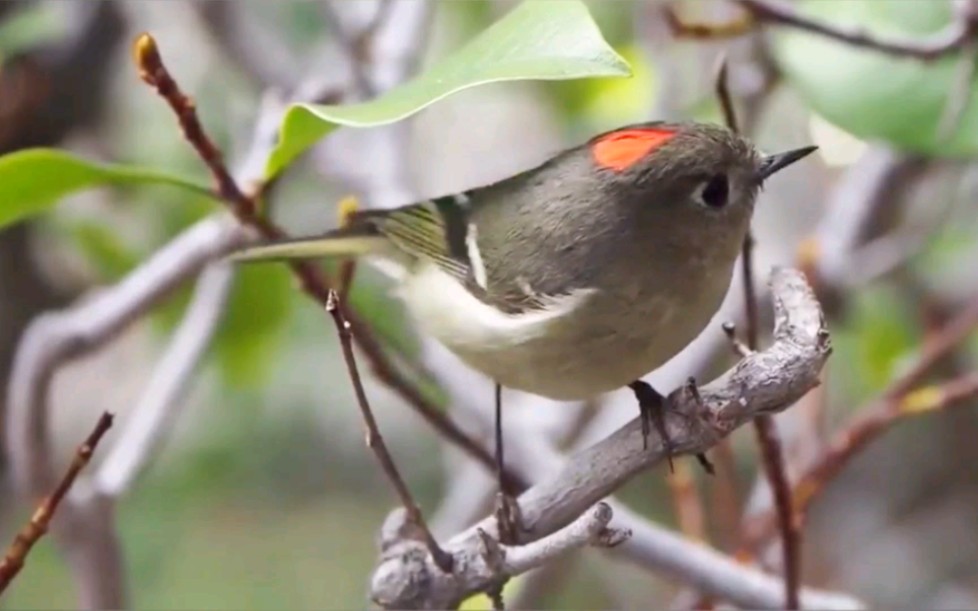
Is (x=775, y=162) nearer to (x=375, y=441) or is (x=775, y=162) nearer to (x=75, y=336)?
(x=375, y=441)

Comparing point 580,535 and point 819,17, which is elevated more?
point 819,17

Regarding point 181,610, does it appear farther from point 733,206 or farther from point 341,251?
point 733,206

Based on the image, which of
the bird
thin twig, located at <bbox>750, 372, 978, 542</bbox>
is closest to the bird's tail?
the bird

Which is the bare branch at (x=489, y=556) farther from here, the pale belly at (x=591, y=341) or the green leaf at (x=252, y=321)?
the green leaf at (x=252, y=321)

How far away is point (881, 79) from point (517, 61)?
447 mm

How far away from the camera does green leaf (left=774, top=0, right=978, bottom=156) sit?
0.83 meters

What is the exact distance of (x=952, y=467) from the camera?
1.97m

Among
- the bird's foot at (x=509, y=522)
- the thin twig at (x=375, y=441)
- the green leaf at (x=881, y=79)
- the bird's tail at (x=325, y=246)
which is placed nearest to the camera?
the thin twig at (x=375, y=441)

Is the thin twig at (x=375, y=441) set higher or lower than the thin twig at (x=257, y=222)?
lower

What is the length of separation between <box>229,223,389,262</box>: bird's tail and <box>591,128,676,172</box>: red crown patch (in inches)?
7.3

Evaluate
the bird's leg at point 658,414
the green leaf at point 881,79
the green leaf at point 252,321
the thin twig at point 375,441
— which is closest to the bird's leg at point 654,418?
the bird's leg at point 658,414

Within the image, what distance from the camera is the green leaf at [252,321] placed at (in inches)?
47.6

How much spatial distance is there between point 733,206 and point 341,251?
26 centimetres

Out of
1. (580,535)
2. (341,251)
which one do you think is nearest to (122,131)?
(341,251)
